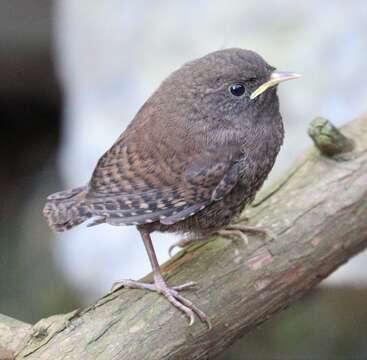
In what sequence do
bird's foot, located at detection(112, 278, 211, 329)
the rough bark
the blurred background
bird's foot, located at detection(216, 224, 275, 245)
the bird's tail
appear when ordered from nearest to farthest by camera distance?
the rough bark, bird's foot, located at detection(112, 278, 211, 329), the bird's tail, bird's foot, located at detection(216, 224, 275, 245), the blurred background

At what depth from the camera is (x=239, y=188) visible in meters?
3.29

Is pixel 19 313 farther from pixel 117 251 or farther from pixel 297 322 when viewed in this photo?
pixel 297 322

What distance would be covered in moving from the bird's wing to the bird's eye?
0.28 meters

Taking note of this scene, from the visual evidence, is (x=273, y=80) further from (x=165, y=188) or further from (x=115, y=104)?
(x=115, y=104)

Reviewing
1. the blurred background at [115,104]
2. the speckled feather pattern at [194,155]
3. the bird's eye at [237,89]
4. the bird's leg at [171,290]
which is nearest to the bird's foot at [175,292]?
the bird's leg at [171,290]

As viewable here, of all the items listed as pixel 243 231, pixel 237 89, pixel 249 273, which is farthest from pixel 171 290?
pixel 237 89

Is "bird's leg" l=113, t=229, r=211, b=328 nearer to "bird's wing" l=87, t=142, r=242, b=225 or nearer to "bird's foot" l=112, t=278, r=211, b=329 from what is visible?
"bird's foot" l=112, t=278, r=211, b=329

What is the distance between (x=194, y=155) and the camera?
3.26 metres

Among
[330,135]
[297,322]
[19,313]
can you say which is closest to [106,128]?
[19,313]

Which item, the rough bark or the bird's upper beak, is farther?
the bird's upper beak

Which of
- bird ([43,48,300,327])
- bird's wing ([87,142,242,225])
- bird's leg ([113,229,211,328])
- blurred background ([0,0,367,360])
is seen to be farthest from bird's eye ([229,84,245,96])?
blurred background ([0,0,367,360])

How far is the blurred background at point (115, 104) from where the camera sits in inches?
214

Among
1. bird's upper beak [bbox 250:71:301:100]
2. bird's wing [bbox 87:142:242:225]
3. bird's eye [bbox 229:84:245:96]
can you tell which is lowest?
bird's wing [bbox 87:142:242:225]

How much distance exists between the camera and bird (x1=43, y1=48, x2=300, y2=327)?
3252 millimetres
